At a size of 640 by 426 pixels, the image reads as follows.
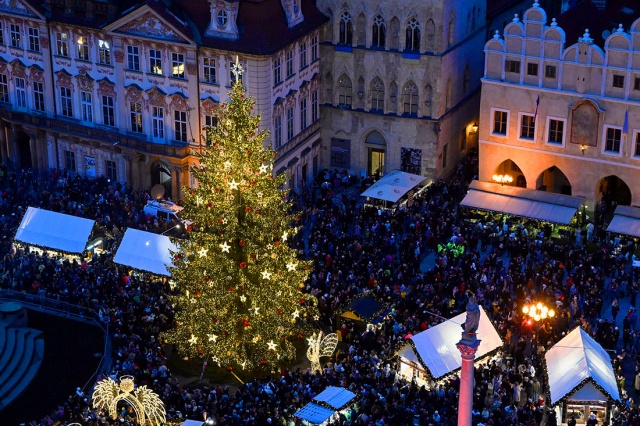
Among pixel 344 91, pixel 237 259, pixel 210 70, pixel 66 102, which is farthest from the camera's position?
pixel 344 91

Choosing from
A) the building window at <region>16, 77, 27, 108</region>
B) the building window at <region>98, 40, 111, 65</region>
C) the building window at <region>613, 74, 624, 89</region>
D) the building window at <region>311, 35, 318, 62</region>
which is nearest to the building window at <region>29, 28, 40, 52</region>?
the building window at <region>16, 77, 27, 108</region>

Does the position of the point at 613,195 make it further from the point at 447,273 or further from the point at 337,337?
the point at 337,337

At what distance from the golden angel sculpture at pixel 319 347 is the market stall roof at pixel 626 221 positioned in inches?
814

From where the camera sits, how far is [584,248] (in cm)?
7000

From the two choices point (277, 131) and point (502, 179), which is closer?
point (277, 131)

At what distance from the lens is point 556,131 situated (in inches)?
2926

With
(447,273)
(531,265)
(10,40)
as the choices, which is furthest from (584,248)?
(10,40)

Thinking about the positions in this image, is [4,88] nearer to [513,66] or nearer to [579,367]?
[513,66]

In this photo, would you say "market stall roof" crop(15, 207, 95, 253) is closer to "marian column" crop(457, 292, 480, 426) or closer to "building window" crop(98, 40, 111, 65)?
"building window" crop(98, 40, 111, 65)

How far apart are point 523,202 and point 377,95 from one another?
42.0 feet

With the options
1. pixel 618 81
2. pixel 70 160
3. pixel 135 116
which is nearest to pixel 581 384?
pixel 618 81

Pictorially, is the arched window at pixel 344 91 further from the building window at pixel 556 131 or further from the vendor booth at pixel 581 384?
the vendor booth at pixel 581 384

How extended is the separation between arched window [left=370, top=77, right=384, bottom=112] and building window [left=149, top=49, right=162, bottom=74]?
1396 cm

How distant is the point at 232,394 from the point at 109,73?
2843 centimetres
